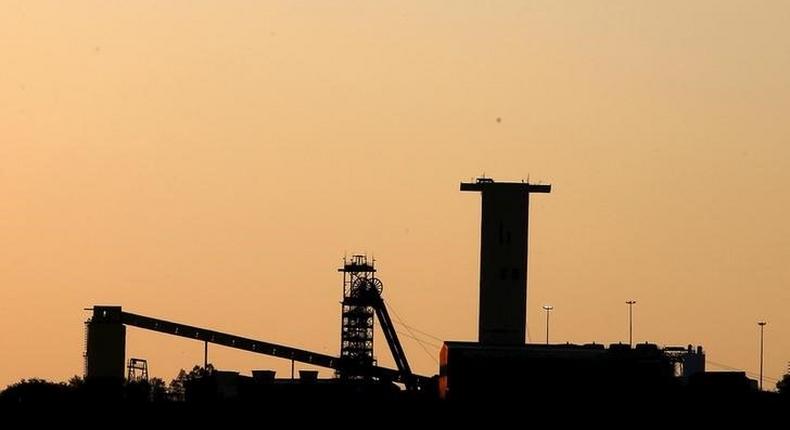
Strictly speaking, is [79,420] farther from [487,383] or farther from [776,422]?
[776,422]

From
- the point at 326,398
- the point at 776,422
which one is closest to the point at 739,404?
the point at 776,422

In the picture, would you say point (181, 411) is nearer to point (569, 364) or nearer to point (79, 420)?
point (79, 420)

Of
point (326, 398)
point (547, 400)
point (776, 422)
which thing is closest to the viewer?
point (776, 422)

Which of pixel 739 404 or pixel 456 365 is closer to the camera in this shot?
pixel 739 404

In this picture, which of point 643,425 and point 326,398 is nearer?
point 643,425

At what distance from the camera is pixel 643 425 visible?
172625 millimetres

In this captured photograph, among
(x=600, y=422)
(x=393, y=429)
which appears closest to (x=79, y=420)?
(x=393, y=429)

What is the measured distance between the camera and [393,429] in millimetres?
177125

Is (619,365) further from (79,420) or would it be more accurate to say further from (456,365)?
(79,420)

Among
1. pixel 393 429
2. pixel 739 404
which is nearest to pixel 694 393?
pixel 739 404

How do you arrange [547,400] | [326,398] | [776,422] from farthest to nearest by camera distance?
1. [326,398]
2. [547,400]
3. [776,422]

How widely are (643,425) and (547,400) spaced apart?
1264 cm

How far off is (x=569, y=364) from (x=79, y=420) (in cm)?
3188

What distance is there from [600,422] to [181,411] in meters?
31.5
